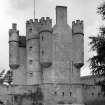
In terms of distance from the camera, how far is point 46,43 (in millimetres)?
54312

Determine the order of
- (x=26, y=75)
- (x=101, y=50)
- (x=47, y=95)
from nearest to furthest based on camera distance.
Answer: (x=101, y=50)
(x=47, y=95)
(x=26, y=75)

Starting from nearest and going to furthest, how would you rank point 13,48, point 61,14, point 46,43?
point 46,43 → point 61,14 → point 13,48

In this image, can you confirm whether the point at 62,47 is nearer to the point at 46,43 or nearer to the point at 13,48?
the point at 46,43

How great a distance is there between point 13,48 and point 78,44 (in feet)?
32.0

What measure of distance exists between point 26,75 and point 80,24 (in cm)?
1092

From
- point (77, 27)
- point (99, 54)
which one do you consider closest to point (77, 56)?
point (77, 27)

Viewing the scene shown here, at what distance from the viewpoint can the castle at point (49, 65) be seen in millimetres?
53062

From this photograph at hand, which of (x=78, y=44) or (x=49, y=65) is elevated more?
(x=78, y=44)

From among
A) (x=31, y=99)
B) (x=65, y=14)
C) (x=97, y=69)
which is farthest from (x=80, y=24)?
(x=97, y=69)

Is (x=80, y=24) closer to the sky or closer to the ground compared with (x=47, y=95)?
closer to the sky

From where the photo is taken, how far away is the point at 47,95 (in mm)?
52781

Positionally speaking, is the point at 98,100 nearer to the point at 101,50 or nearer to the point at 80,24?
the point at 80,24

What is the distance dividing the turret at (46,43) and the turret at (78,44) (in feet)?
12.3

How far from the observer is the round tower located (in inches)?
2199
